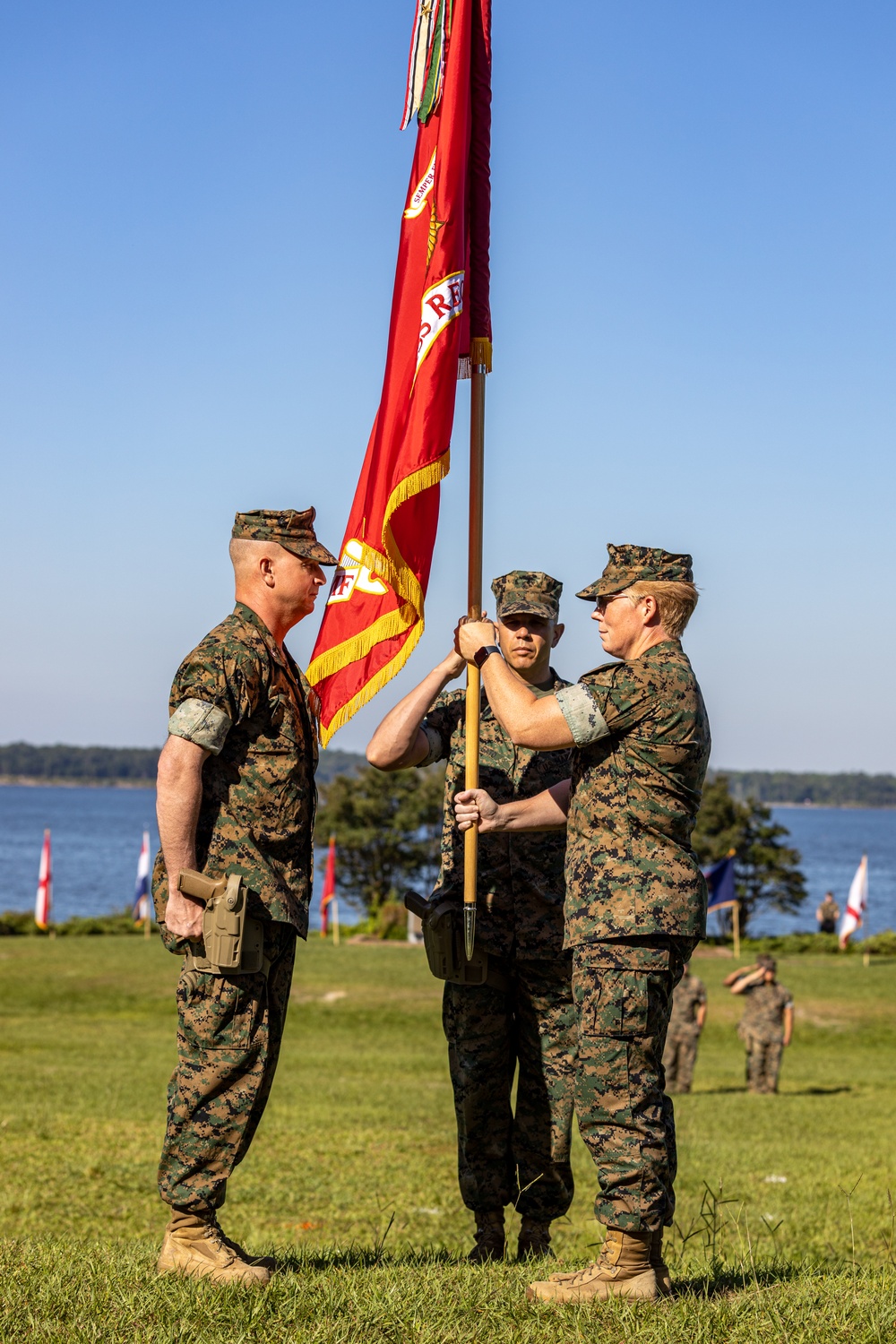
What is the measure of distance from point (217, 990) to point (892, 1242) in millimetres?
4419

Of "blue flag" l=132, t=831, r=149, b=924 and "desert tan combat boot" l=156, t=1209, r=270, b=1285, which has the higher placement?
"desert tan combat boot" l=156, t=1209, r=270, b=1285

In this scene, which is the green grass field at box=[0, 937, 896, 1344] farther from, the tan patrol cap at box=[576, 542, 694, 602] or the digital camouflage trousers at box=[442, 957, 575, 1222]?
the tan patrol cap at box=[576, 542, 694, 602]

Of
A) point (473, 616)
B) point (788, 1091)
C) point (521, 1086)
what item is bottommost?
point (788, 1091)

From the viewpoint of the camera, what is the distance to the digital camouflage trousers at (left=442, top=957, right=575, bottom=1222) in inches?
217

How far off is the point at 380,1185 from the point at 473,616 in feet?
19.1

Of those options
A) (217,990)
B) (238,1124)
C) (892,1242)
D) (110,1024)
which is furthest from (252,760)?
(110,1024)

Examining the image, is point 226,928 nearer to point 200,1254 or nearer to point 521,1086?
point 200,1254

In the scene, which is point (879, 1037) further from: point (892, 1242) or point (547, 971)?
point (547, 971)

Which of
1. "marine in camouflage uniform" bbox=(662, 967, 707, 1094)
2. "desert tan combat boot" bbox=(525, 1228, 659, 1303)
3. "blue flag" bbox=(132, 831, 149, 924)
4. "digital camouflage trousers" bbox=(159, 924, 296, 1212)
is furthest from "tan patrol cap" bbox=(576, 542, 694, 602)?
"blue flag" bbox=(132, 831, 149, 924)

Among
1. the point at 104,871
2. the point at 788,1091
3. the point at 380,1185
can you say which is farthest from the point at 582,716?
the point at 104,871

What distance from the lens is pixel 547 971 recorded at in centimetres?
550

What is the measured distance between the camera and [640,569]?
4.81 m

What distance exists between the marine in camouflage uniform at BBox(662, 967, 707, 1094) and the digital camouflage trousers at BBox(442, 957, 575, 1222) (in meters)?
11.7

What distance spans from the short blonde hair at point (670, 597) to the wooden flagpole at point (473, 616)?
740 millimetres
